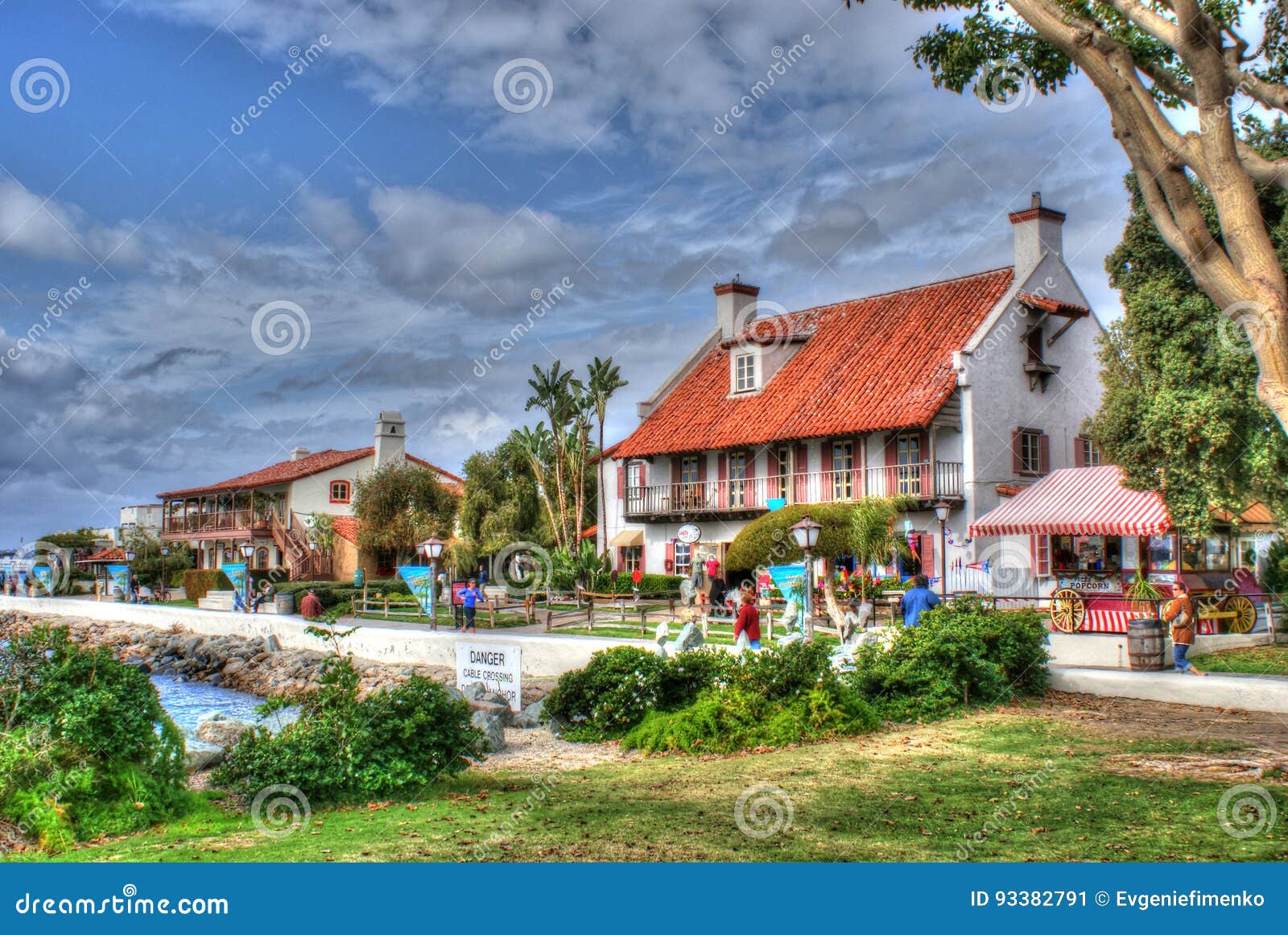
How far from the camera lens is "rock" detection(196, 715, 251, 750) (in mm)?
16062

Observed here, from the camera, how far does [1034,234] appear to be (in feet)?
104

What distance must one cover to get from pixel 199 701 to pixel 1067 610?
2260cm

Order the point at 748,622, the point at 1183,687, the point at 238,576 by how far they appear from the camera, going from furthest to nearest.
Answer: the point at 238,576, the point at 748,622, the point at 1183,687

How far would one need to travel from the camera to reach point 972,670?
584 inches

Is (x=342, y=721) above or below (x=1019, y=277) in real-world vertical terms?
below

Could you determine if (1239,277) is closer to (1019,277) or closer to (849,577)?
(849,577)

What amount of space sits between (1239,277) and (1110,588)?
16.9 metres

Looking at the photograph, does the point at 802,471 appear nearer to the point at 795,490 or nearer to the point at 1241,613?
the point at 795,490

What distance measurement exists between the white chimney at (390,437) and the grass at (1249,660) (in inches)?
1714

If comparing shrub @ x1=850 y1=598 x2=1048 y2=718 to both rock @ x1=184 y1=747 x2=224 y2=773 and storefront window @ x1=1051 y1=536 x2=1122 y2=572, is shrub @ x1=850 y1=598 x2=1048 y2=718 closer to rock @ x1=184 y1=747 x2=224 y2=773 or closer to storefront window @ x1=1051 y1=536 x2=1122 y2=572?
rock @ x1=184 y1=747 x2=224 y2=773

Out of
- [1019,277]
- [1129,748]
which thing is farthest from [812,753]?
[1019,277]

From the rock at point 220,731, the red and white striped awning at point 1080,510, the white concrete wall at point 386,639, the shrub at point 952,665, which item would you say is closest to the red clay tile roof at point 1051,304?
the red and white striped awning at point 1080,510

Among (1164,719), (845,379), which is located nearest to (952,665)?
(1164,719)

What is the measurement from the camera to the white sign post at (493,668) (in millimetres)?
18828
